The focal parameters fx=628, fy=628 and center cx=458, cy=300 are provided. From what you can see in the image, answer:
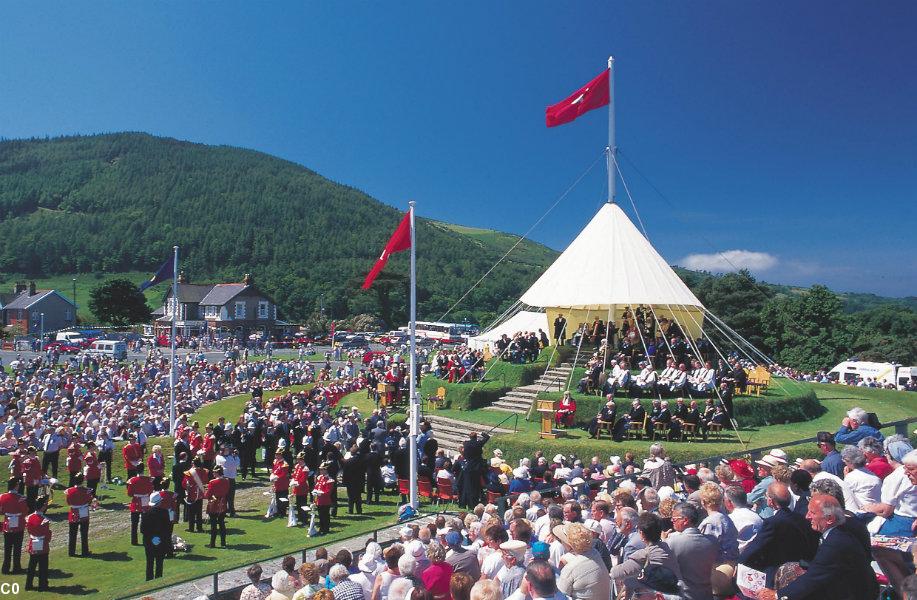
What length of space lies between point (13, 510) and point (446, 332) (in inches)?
Answer: 2367

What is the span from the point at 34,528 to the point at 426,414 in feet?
39.7

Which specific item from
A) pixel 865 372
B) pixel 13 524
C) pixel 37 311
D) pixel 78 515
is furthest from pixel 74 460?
pixel 37 311

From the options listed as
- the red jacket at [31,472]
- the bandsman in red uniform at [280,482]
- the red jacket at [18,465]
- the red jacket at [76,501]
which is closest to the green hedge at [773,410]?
the bandsman in red uniform at [280,482]

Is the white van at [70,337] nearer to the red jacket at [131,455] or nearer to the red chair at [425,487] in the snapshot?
the red jacket at [131,455]

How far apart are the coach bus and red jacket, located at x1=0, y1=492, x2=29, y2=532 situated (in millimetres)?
50981

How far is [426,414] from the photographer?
20.1 metres

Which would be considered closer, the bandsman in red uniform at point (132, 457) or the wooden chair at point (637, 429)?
the bandsman in red uniform at point (132, 457)

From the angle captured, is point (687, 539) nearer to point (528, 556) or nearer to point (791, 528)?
point (791, 528)

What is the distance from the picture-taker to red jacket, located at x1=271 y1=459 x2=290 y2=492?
12.2 meters

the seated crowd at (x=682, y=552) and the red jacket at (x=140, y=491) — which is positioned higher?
the seated crowd at (x=682, y=552)

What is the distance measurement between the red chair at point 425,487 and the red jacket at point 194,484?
13.5 ft

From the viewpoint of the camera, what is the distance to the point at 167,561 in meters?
10.2

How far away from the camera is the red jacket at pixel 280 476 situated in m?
12.2

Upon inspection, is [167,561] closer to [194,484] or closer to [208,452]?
[194,484]
